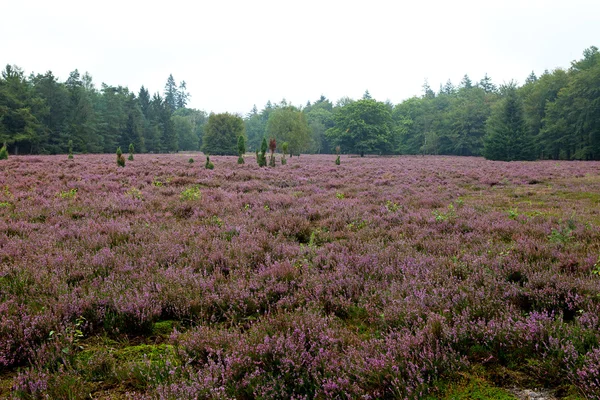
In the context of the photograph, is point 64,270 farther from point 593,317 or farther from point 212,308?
point 593,317

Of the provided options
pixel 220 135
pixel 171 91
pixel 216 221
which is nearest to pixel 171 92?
pixel 171 91

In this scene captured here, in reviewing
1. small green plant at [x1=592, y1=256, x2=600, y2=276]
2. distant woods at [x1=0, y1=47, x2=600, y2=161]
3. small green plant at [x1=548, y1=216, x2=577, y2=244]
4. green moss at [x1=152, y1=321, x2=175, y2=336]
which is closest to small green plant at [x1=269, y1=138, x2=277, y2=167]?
small green plant at [x1=548, y1=216, x2=577, y2=244]

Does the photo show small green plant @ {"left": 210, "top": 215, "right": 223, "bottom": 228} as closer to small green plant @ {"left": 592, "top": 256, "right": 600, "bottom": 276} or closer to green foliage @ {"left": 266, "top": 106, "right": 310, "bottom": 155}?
small green plant @ {"left": 592, "top": 256, "right": 600, "bottom": 276}

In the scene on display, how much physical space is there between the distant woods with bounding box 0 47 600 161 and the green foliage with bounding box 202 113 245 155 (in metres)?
0.22

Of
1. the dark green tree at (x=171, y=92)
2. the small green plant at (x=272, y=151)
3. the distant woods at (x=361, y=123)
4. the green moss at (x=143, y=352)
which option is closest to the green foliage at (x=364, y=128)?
the distant woods at (x=361, y=123)

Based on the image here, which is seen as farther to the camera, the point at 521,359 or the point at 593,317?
the point at 593,317

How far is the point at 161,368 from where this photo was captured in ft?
9.02

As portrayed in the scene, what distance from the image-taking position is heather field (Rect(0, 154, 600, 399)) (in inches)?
95.9

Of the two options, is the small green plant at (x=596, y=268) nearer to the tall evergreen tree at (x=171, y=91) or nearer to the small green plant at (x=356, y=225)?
the small green plant at (x=356, y=225)

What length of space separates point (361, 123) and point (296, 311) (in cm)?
7399

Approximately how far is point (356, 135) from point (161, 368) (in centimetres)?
7456

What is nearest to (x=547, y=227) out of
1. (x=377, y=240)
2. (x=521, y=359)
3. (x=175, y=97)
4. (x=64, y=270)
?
(x=377, y=240)

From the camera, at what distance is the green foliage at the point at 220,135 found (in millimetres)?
72750

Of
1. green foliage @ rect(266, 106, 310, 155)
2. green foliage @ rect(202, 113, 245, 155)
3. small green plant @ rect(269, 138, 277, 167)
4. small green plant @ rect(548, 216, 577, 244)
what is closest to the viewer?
small green plant @ rect(548, 216, 577, 244)
